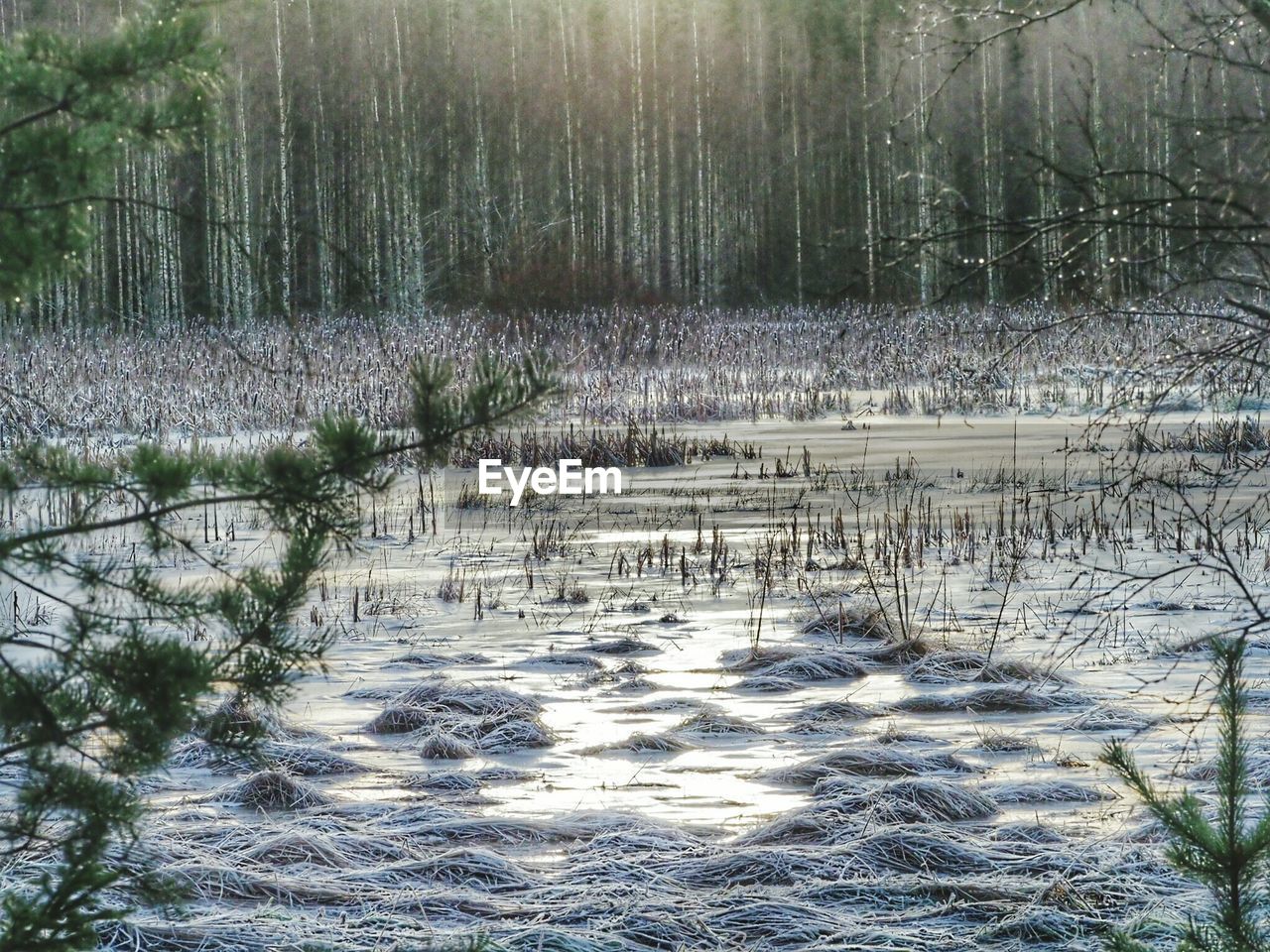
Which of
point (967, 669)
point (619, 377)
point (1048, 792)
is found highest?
point (619, 377)

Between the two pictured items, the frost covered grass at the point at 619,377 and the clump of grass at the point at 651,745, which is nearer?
the clump of grass at the point at 651,745

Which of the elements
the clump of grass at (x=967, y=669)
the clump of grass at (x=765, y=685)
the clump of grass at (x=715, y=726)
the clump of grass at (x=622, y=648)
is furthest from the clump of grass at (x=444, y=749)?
the clump of grass at (x=967, y=669)

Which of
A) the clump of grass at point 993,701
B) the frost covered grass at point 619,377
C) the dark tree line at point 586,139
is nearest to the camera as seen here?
the clump of grass at point 993,701

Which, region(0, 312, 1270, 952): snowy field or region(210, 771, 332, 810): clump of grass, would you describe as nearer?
region(0, 312, 1270, 952): snowy field

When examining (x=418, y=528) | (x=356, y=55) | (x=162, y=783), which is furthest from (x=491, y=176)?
(x=162, y=783)

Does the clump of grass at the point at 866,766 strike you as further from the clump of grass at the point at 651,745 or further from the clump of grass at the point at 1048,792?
the clump of grass at the point at 651,745

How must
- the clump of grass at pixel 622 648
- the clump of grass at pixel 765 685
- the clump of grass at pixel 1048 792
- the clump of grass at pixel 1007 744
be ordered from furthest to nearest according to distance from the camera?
the clump of grass at pixel 622 648, the clump of grass at pixel 765 685, the clump of grass at pixel 1007 744, the clump of grass at pixel 1048 792

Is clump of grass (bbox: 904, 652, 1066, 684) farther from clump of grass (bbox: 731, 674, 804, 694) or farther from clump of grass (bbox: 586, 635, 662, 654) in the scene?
clump of grass (bbox: 586, 635, 662, 654)

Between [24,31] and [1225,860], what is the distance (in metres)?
2.68

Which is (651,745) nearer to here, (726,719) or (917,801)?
(726,719)

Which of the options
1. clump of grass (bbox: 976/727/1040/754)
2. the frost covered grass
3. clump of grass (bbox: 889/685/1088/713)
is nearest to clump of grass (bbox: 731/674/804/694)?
clump of grass (bbox: 889/685/1088/713)

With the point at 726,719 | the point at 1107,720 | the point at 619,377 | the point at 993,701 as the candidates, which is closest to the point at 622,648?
the point at 726,719

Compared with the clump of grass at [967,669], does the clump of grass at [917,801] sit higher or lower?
lower

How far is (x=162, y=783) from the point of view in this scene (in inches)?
205
